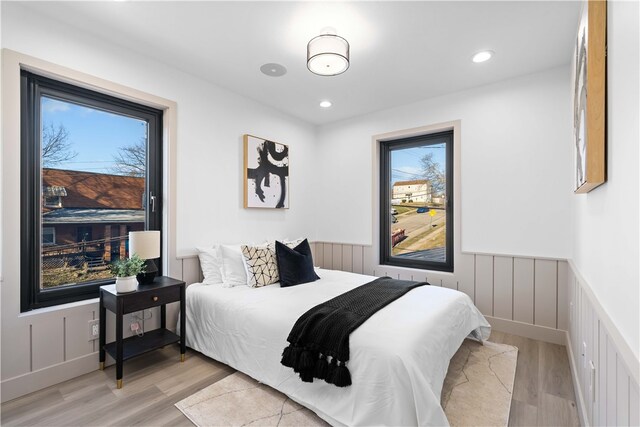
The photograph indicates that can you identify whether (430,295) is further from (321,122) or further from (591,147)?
(321,122)

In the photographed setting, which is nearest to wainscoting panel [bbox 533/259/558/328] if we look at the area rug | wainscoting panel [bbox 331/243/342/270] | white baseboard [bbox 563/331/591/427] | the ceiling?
white baseboard [bbox 563/331/591/427]

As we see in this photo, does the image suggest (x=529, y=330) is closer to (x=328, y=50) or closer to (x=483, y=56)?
(x=483, y=56)

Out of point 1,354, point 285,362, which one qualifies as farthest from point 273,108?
point 1,354

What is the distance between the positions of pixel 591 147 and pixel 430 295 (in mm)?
1535

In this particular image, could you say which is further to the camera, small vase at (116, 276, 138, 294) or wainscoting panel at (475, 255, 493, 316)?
wainscoting panel at (475, 255, 493, 316)

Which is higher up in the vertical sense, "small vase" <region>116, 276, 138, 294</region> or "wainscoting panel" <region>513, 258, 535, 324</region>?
"small vase" <region>116, 276, 138, 294</region>

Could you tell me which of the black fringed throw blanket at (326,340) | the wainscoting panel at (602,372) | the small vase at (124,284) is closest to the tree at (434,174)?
the wainscoting panel at (602,372)

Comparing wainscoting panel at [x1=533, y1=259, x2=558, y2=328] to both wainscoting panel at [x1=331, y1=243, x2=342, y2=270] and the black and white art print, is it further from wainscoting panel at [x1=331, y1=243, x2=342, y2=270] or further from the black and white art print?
the black and white art print

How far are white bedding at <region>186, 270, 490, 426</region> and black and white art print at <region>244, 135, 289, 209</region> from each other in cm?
124

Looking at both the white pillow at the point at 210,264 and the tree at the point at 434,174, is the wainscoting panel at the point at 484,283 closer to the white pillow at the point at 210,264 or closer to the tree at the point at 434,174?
the tree at the point at 434,174

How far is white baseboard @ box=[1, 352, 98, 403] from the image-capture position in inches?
78.3

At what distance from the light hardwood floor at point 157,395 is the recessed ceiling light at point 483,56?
8.48ft

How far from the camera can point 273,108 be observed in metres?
3.90

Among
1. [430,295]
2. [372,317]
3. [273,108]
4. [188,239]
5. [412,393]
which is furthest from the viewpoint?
[273,108]
